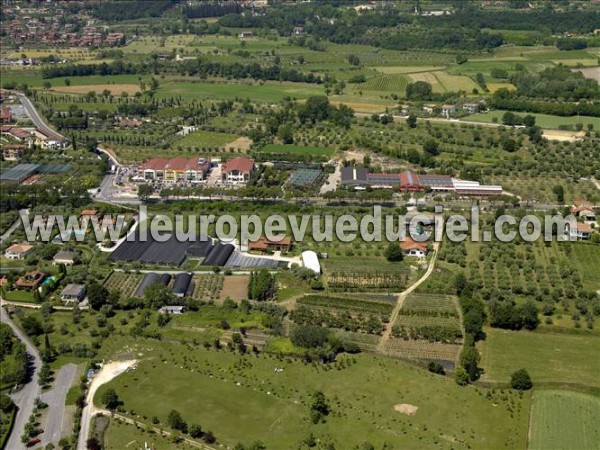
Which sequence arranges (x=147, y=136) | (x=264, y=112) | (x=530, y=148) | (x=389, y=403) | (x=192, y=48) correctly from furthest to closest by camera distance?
1. (x=192, y=48)
2. (x=264, y=112)
3. (x=147, y=136)
4. (x=530, y=148)
5. (x=389, y=403)

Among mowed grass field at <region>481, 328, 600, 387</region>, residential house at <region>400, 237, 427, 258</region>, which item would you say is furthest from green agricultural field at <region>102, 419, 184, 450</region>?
residential house at <region>400, 237, 427, 258</region>

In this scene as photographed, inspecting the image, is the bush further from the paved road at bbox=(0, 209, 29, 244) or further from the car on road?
the paved road at bbox=(0, 209, 29, 244)

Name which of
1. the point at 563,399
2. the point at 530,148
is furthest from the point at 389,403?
the point at 530,148

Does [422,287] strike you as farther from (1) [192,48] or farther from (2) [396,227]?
(1) [192,48]

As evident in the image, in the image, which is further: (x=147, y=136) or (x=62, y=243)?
(x=147, y=136)

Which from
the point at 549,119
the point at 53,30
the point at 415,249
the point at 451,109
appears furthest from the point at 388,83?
the point at 53,30

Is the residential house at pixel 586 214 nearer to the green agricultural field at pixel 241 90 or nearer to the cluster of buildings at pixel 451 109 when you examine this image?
the cluster of buildings at pixel 451 109

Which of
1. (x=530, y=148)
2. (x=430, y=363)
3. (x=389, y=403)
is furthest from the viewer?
(x=530, y=148)
